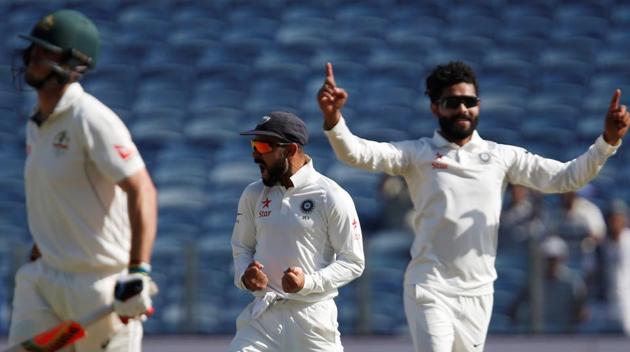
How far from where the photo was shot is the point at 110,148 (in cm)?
515

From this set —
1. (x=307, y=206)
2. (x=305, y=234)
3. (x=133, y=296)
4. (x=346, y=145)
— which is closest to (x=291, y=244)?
(x=305, y=234)

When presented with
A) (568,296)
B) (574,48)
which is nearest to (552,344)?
(568,296)

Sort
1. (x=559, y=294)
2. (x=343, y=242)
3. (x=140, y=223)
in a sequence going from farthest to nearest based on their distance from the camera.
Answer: (x=559, y=294) < (x=343, y=242) < (x=140, y=223)

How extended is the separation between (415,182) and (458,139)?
0.33 m

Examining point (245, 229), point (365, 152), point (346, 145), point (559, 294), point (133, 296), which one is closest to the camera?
point (133, 296)

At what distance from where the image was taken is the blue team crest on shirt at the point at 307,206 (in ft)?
21.2

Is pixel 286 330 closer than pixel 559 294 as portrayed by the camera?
Yes

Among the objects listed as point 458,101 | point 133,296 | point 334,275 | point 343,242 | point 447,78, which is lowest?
point 334,275

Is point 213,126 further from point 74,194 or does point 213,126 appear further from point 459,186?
point 74,194

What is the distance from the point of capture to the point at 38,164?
5.27 metres

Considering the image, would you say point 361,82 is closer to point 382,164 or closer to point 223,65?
point 223,65

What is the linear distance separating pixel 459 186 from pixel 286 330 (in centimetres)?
139

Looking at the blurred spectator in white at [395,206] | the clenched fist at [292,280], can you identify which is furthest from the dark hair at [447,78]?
the blurred spectator in white at [395,206]

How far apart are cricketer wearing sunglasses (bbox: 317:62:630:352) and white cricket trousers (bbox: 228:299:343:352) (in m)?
0.73
